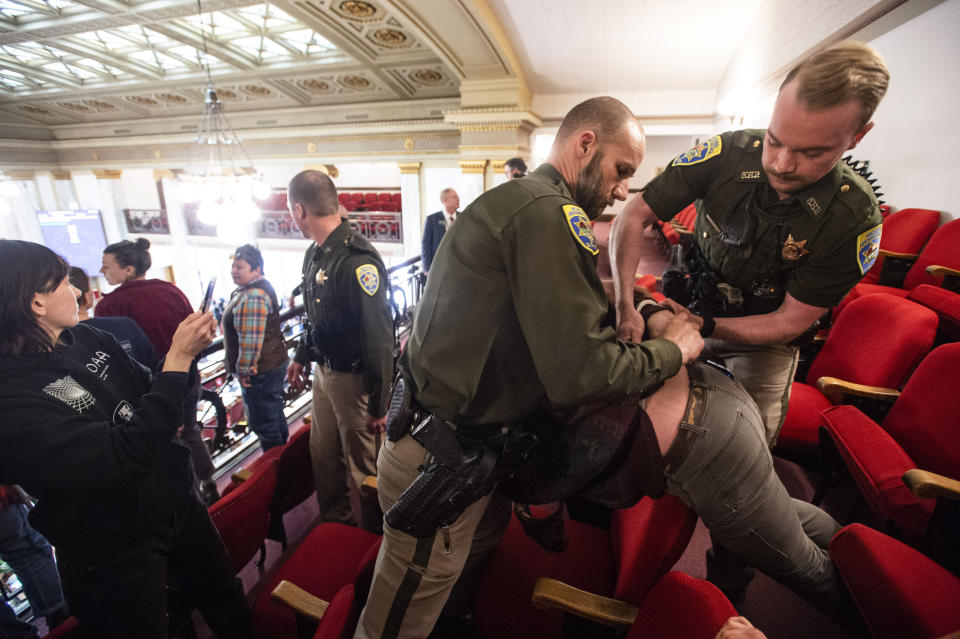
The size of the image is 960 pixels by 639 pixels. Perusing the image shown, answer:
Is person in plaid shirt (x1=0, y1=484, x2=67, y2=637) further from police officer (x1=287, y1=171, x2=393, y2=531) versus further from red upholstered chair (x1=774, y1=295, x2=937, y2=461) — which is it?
red upholstered chair (x1=774, y1=295, x2=937, y2=461)

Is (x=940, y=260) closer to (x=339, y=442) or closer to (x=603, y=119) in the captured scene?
(x=603, y=119)

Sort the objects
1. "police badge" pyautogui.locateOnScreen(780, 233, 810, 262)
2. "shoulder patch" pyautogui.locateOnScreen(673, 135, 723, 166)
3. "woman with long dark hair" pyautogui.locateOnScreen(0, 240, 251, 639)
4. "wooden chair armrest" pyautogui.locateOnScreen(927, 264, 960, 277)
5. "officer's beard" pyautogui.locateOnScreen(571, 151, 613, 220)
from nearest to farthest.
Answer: "woman with long dark hair" pyautogui.locateOnScreen(0, 240, 251, 639) → "officer's beard" pyautogui.locateOnScreen(571, 151, 613, 220) → "police badge" pyautogui.locateOnScreen(780, 233, 810, 262) → "shoulder patch" pyautogui.locateOnScreen(673, 135, 723, 166) → "wooden chair armrest" pyautogui.locateOnScreen(927, 264, 960, 277)

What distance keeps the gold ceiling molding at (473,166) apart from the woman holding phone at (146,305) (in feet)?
18.4

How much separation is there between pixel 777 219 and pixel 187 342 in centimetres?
206

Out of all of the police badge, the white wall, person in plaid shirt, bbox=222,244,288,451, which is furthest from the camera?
person in plaid shirt, bbox=222,244,288,451

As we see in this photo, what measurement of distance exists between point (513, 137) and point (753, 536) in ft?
22.8

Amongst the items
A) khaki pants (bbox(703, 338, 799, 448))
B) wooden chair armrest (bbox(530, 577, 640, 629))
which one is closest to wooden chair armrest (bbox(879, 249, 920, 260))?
khaki pants (bbox(703, 338, 799, 448))

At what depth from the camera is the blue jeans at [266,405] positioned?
8.77 feet

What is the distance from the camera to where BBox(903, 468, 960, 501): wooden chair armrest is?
118 centimetres

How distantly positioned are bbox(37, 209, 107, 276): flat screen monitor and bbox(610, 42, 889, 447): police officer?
19.0m

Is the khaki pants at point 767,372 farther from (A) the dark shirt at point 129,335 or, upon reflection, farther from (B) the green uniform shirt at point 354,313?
(A) the dark shirt at point 129,335

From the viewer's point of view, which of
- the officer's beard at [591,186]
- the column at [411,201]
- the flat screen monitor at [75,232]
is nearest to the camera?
the officer's beard at [591,186]

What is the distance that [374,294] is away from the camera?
197 cm

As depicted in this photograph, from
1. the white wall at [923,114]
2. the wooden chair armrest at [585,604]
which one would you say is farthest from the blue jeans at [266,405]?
the white wall at [923,114]
